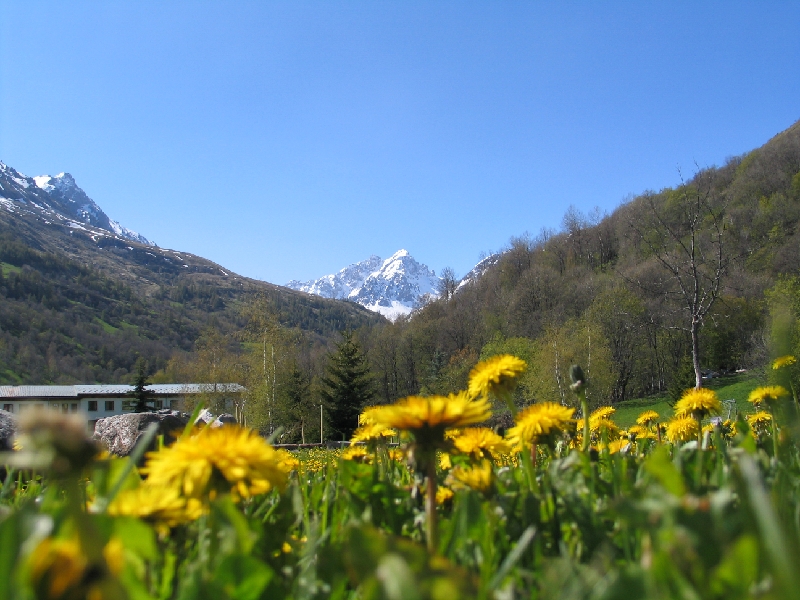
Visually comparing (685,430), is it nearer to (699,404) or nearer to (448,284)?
(699,404)

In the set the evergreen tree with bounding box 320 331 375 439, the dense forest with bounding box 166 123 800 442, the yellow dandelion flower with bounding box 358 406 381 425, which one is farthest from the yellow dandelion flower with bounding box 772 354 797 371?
the evergreen tree with bounding box 320 331 375 439

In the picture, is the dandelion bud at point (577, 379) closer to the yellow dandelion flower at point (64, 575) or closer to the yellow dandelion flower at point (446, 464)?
the yellow dandelion flower at point (446, 464)

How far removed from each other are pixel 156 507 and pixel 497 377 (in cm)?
128

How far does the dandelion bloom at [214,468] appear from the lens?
832 millimetres

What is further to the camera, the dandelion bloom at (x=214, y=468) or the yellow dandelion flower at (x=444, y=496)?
the yellow dandelion flower at (x=444, y=496)

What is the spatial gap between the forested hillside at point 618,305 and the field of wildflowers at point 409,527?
2608cm

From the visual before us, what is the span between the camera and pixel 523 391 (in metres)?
43.8

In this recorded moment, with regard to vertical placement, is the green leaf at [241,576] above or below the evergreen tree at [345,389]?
below

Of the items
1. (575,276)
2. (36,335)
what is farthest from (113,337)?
(575,276)

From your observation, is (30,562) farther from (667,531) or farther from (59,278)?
(59,278)

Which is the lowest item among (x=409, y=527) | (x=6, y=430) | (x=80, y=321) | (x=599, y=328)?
(x=409, y=527)

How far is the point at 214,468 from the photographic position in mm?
857

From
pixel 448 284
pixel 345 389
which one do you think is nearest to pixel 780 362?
pixel 345 389

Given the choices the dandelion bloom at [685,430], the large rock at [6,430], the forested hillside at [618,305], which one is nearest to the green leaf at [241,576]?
the dandelion bloom at [685,430]
